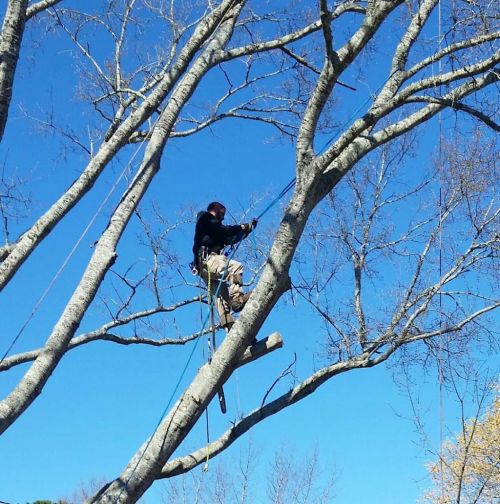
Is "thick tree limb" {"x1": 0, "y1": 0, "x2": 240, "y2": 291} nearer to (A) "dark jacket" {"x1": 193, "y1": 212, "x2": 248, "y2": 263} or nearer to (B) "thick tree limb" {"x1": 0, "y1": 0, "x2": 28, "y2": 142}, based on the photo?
(B) "thick tree limb" {"x1": 0, "y1": 0, "x2": 28, "y2": 142}

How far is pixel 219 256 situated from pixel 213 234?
18 centimetres

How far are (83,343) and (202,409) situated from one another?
3919 mm

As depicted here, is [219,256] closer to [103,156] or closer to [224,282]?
[224,282]

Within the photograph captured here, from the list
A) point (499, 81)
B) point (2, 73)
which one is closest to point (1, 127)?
point (2, 73)

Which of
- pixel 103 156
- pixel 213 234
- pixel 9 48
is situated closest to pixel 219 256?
pixel 213 234

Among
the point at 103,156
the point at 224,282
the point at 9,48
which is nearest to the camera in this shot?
the point at 9,48

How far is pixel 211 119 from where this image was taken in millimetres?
8445

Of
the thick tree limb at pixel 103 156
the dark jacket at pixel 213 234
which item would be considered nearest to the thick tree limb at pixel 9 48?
the thick tree limb at pixel 103 156

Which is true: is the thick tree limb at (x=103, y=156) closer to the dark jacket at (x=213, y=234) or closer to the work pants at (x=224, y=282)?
the dark jacket at (x=213, y=234)

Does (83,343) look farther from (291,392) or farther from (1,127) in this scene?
(1,127)

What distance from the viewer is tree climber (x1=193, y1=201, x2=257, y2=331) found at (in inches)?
234

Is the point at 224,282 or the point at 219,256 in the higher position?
the point at 219,256

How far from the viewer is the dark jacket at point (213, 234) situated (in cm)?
622

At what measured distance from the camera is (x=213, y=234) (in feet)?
20.4
